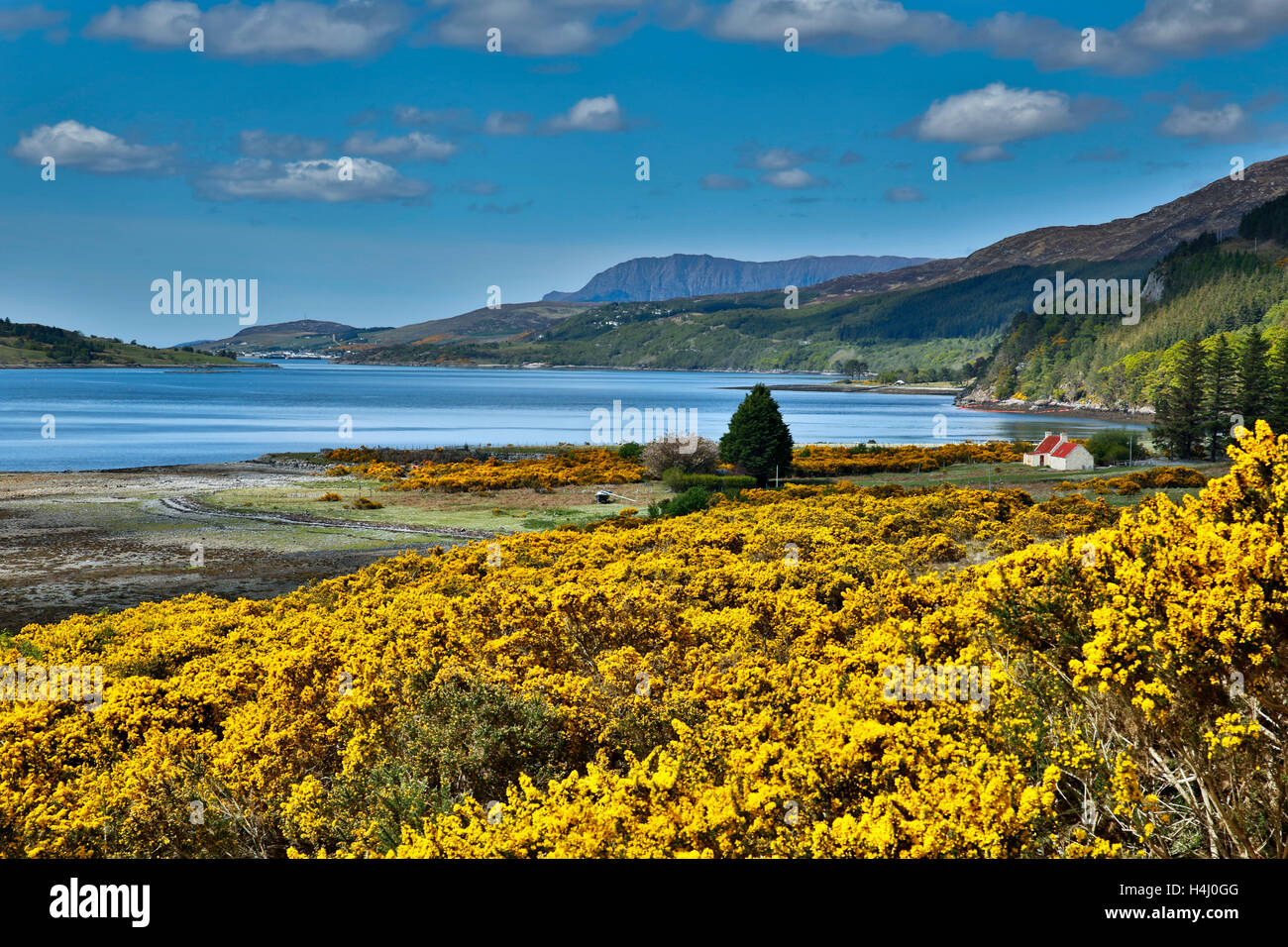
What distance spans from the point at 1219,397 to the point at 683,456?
56035 millimetres

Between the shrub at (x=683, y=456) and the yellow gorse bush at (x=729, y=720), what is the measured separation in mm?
47665

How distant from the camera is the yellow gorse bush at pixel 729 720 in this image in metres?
5.41

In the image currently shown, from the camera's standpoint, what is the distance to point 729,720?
816cm

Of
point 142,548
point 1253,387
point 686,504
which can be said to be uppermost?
point 1253,387

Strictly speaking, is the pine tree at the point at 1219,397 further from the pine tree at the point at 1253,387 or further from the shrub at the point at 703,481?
the shrub at the point at 703,481

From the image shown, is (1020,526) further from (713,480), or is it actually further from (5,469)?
(5,469)

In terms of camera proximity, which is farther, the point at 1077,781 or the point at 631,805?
the point at 1077,781

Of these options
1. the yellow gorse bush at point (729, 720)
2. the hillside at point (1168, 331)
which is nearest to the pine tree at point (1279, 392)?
the hillside at point (1168, 331)

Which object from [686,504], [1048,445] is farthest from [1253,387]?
[686,504]

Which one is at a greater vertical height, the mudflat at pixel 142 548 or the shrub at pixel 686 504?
the shrub at pixel 686 504

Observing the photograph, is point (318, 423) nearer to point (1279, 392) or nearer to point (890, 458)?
point (890, 458)
